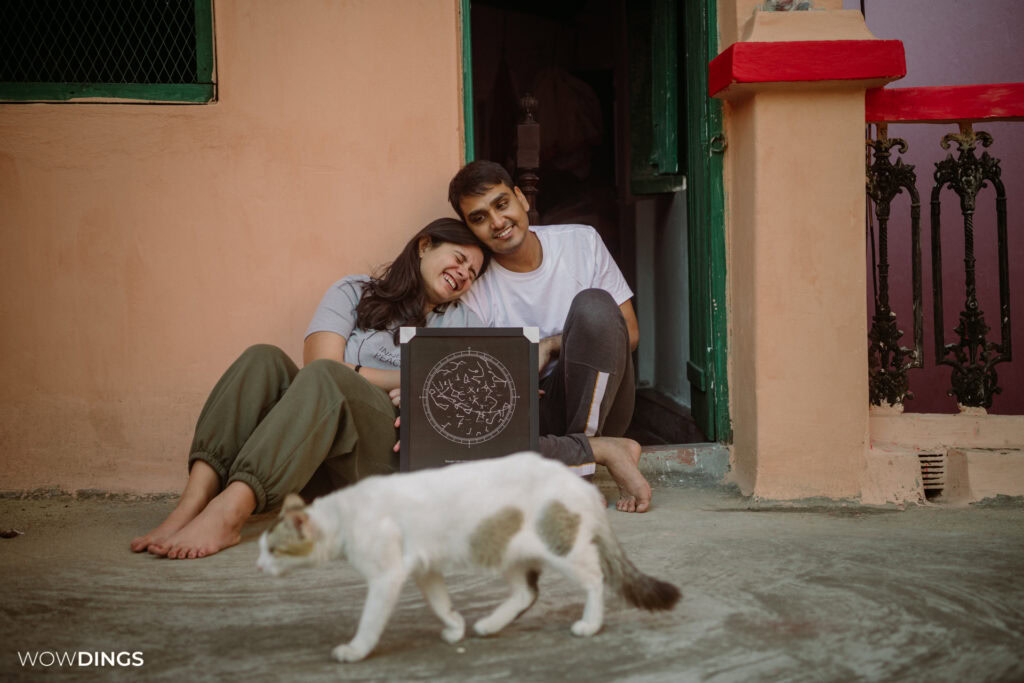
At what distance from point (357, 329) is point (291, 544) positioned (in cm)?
170

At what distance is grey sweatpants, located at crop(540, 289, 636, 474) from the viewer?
3.16 meters

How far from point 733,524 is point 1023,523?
0.99 m

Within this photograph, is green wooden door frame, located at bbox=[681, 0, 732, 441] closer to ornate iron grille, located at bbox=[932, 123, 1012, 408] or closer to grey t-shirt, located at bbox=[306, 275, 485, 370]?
ornate iron grille, located at bbox=[932, 123, 1012, 408]

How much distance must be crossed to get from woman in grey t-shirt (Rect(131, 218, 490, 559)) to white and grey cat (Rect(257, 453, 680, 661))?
3.18ft

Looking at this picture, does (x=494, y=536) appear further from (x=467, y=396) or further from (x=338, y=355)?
(x=338, y=355)

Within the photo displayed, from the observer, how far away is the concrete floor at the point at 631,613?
1827 mm

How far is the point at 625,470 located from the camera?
324 centimetres

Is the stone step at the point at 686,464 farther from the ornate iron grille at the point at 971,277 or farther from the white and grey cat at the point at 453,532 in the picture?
the white and grey cat at the point at 453,532

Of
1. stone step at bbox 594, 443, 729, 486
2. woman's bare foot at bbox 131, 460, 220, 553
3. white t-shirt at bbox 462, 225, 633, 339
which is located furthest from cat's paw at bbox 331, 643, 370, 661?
stone step at bbox 594, 443, 729, 486

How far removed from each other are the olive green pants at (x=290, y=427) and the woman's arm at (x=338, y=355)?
0.32 feet

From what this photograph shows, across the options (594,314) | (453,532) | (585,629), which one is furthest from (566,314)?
(453,532)

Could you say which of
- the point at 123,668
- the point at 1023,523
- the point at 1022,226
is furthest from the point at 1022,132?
the point at 123,668

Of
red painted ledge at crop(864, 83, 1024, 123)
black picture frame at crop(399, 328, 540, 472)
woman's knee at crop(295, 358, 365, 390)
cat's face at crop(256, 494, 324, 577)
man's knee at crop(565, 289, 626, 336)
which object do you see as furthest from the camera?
red painted ledge at crop(864, 83, 1024, 123)

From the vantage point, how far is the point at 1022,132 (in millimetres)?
5137
